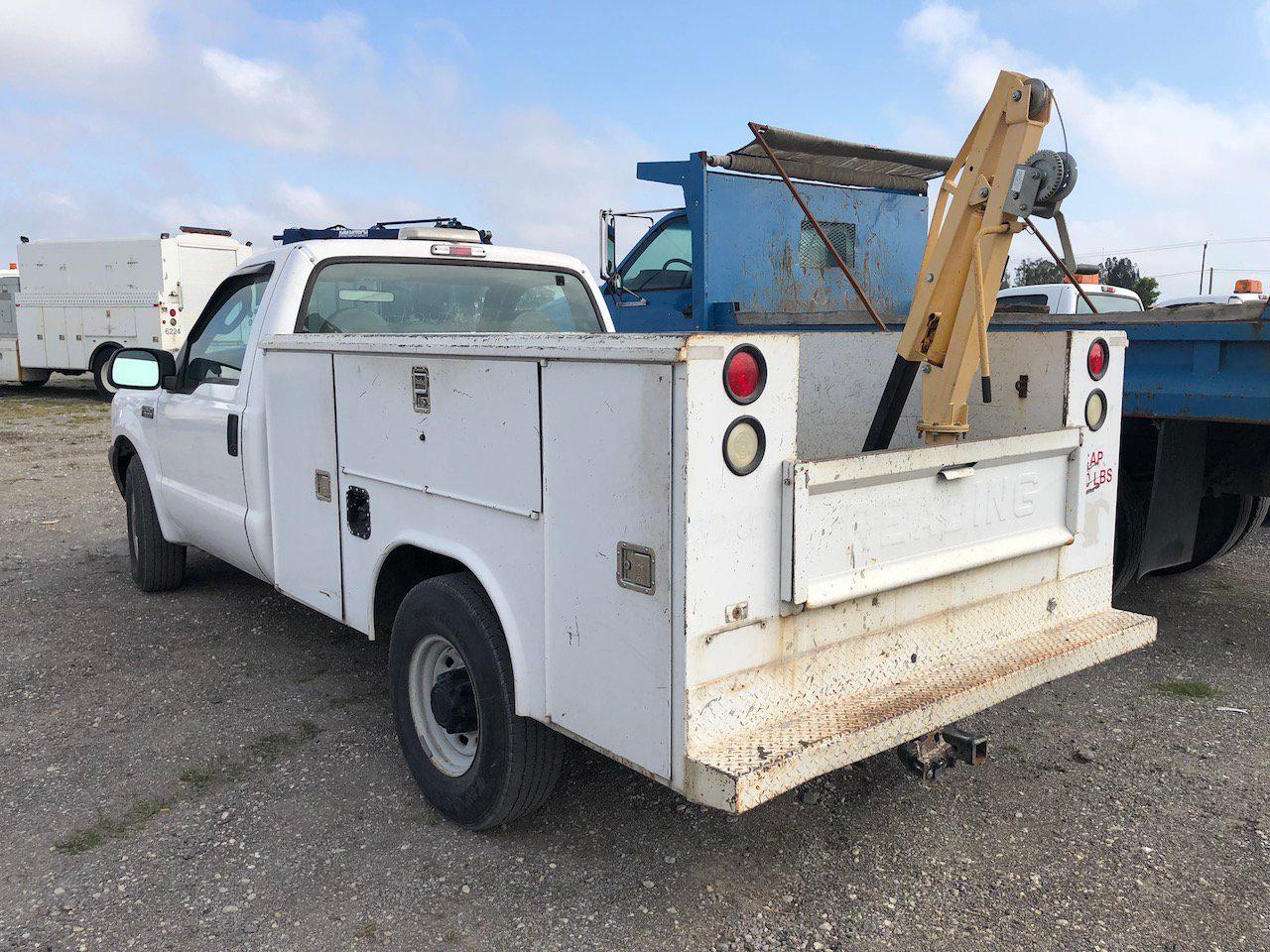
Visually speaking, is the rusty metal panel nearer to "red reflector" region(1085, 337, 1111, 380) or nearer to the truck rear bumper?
"red reflector" region(1085, 337, 1111, 380)

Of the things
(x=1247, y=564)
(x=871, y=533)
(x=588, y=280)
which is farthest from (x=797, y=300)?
(x=871, y=533)

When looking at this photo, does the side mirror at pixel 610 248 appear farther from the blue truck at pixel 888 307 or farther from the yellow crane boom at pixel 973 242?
the yellow crane boom at pixel 973 242

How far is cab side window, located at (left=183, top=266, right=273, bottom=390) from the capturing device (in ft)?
15.0

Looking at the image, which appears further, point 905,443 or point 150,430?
point 150,430

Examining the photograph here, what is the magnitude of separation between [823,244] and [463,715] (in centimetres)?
520

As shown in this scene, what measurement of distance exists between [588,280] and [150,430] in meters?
2.46

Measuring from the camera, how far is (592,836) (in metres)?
3.24

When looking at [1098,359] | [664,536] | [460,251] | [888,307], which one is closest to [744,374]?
[664,536]

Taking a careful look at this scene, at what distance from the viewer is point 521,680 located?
282 cm

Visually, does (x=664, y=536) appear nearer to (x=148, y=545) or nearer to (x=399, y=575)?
(x=399, y=575)

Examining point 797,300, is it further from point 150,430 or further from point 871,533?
point 871,533

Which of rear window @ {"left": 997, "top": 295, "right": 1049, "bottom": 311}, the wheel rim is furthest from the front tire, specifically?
rear window @ {"left": 997, "top": 295, "right": 1049, "bottom": 311}

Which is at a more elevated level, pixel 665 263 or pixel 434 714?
pixel 665 263

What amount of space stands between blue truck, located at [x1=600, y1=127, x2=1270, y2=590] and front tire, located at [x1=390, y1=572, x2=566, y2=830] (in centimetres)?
184
